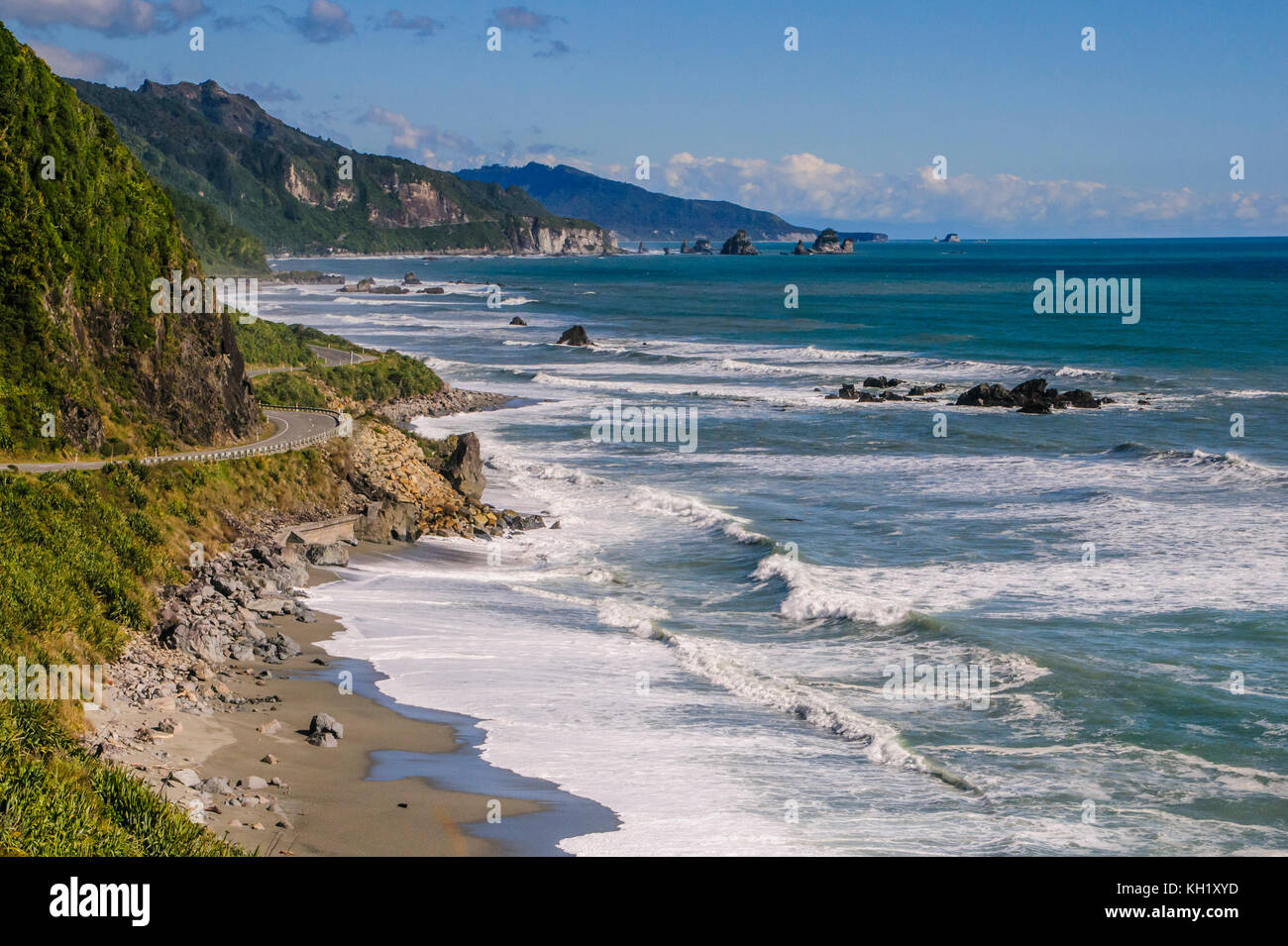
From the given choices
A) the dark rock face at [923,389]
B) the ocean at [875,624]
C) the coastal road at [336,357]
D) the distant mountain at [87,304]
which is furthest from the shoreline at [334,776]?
the dark rock face at [923,389]

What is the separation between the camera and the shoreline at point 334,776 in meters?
14.6

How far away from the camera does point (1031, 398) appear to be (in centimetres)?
6169

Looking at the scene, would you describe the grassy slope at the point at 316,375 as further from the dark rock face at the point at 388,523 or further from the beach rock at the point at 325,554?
the beach rock at the point at 325,554

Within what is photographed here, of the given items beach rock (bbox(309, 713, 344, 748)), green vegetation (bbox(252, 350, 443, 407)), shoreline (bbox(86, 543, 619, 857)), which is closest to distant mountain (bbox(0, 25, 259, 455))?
green vegetation (bbox(252, 350, 443, 407))

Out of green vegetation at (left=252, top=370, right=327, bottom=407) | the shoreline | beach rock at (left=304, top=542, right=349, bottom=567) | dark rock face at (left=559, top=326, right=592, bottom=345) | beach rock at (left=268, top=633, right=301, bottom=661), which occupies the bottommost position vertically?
the shoreline

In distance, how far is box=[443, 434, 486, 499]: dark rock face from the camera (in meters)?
38.5

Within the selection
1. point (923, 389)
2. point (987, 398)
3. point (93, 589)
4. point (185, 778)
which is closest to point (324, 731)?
point (185, 778)

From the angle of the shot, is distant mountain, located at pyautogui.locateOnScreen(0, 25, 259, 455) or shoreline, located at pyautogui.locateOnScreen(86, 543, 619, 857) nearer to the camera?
shoreline, located at pyautogui.locateOnScreen(86, 543, 619, 857)

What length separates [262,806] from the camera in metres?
15.0

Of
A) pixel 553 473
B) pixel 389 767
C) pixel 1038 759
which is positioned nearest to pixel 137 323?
pixel 553 473

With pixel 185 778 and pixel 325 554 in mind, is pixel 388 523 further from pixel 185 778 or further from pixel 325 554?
pixel 185 778

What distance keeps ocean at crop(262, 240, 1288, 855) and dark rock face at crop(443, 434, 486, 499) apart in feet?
5.18

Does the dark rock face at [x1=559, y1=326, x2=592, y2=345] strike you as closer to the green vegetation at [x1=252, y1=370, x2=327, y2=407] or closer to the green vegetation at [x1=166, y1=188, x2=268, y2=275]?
the green vegetation at [x1=252, y1=370, x2=327, y2=407]

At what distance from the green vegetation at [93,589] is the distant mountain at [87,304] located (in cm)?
301
